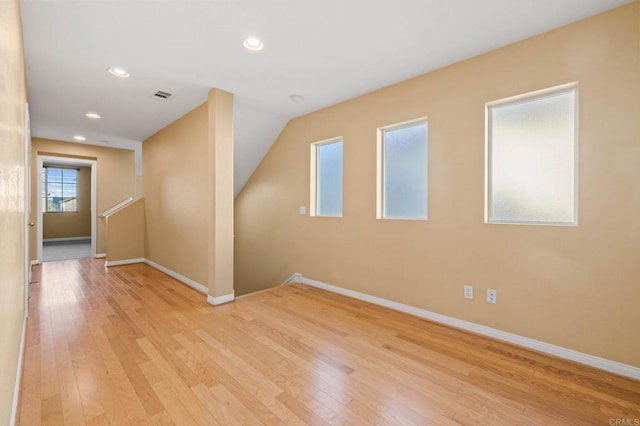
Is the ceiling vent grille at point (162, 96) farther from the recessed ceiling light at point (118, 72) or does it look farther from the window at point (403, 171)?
the window at point (403, 171)

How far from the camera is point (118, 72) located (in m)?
2.89

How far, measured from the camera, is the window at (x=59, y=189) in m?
8.18

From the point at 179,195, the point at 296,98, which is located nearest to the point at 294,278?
the point at 179,195

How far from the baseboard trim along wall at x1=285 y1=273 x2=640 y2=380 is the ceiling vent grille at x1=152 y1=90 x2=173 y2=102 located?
3.34m

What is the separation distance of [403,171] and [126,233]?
533cm

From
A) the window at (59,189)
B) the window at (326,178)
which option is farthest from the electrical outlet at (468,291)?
the window at (59,189)

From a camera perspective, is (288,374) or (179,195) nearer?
(288,374)

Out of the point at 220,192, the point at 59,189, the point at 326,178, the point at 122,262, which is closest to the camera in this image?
the point at 220,192

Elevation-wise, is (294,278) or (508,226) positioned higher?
(508,226)

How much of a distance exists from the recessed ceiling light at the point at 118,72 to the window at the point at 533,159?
3.64 m

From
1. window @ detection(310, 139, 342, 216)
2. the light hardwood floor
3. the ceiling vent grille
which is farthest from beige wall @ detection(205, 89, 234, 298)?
window @ detection(310, 139, 342, 216)

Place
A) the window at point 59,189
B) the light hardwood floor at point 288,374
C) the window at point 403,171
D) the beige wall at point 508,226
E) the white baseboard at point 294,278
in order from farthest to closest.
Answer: the window at point 59,189 → the white baseboard at point 294,278 → the window at point 403,171 → the beige wall at point 508,226 → the light hardwood floor at point 288,374

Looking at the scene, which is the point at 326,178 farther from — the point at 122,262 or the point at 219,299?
the point at 122,262

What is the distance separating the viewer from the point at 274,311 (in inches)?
122
